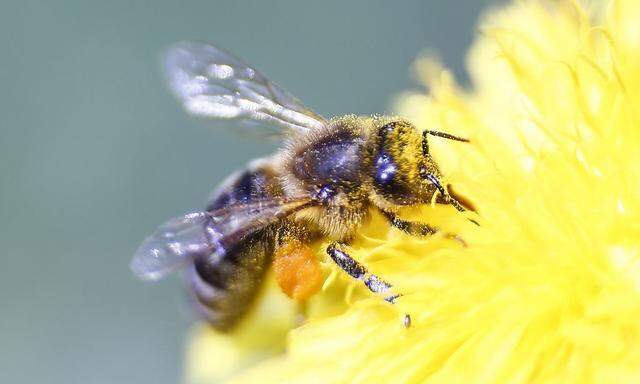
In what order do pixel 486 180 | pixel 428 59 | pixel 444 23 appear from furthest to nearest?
pixel 444 23 < pixel 428 59 < pixel 486 180

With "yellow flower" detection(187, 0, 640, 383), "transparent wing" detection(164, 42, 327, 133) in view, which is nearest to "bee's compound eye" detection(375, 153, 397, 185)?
"yellow flower" detection(187, 0, 640, 383)

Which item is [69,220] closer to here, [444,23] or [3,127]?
[3,127]

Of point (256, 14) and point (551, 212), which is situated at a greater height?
point (256, 14)

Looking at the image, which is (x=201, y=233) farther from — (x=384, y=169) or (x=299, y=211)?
(x=384, y=169)

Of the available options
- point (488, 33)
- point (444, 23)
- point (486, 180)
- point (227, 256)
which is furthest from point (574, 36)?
point (444, 23)

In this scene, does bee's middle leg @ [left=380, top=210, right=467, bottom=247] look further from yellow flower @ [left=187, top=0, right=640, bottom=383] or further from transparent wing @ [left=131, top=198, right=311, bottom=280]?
transparent wing @ [left=131, top=198, right=311, bottom=280]

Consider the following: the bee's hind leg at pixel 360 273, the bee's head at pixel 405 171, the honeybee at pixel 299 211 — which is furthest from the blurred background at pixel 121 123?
the bee's head at pixel 405 171

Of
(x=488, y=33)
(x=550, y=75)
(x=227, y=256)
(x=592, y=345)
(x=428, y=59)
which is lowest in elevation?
(x=592, y=345)
